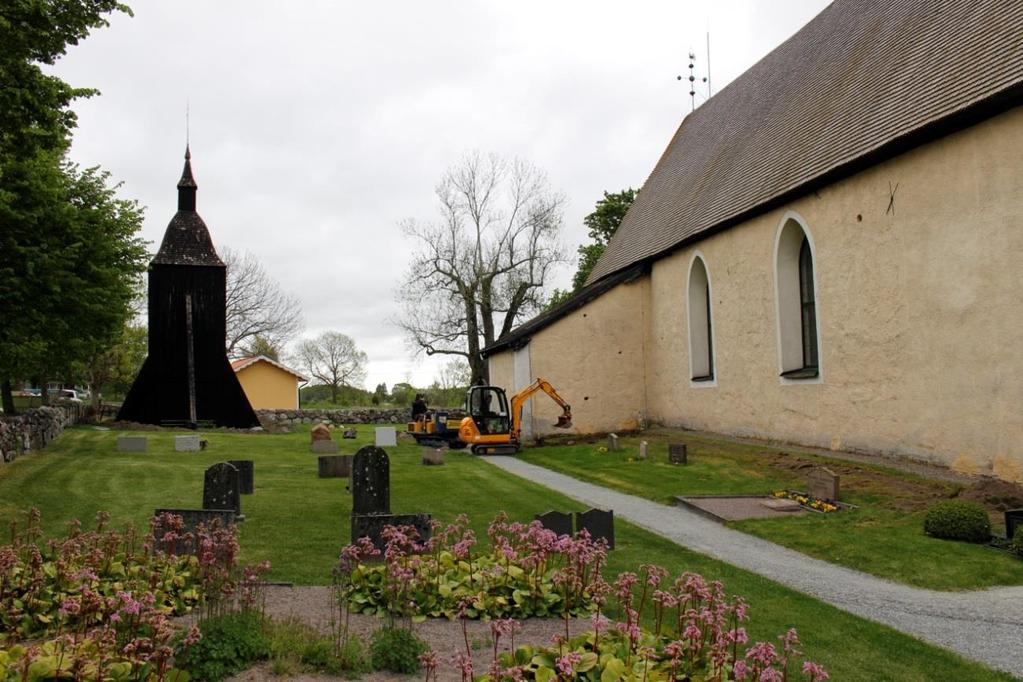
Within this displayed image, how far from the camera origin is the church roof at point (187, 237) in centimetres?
3094

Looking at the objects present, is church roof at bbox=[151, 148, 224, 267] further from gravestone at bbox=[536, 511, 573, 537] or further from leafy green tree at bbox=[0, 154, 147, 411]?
gravestone at bbox=[536, 511, 573, 537]

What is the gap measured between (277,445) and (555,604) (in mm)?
20019

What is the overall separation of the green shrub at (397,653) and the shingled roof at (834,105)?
10919mm

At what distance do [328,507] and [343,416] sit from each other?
1320 inches

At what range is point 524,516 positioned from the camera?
11656 mm

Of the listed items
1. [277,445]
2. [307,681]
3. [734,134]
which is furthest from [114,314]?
[307,681]

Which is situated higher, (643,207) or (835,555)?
(643,207)

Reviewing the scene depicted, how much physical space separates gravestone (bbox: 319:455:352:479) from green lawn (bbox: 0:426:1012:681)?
287mm

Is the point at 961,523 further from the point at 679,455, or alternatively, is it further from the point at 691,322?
the point at 691,322

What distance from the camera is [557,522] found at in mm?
8602

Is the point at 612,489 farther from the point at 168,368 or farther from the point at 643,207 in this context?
the point at 168,368

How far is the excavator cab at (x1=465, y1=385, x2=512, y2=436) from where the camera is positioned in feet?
78.6

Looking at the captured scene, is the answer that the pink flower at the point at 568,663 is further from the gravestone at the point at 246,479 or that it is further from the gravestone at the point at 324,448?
the gravestone at the point at 324,448

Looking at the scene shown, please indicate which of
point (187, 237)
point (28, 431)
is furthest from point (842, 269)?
point (187, 237)
